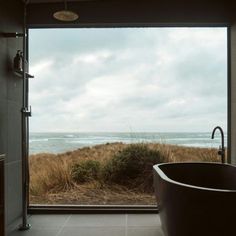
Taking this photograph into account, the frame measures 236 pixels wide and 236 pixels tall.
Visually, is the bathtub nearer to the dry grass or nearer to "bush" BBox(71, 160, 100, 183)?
the dry grass

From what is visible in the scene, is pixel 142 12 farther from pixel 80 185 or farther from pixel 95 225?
pixel 95 225

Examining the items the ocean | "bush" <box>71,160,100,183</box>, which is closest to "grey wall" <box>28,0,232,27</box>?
the ocean

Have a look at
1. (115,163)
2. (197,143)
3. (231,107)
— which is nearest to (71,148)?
(115,163)

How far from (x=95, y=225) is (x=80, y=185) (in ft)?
3.09

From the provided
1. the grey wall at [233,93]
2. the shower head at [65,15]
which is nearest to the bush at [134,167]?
the grey wall at [233,93]

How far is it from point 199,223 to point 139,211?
1.82m

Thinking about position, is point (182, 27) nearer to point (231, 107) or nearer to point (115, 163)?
point (231, 107)

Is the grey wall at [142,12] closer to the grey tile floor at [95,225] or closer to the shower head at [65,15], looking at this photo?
the shower head at [65,15]

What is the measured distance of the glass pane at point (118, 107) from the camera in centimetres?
406

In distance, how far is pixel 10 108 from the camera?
10.9 feet

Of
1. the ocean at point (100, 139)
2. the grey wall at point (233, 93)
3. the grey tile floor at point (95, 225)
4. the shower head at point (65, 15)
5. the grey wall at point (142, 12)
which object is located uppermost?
the grey wall at point (142, 12)

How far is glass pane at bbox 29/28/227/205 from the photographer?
160 inches

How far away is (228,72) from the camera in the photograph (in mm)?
3865

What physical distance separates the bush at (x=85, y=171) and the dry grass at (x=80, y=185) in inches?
2.2
